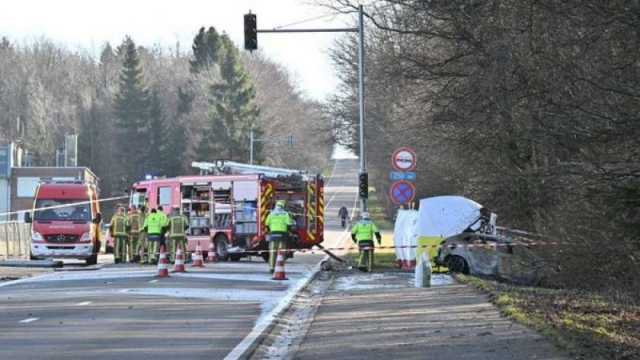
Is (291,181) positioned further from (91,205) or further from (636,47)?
(636,47)

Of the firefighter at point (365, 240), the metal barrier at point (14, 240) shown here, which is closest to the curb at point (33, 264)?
the metal barrier at point (14, 240)

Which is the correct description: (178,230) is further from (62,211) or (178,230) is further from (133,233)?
(62,211)

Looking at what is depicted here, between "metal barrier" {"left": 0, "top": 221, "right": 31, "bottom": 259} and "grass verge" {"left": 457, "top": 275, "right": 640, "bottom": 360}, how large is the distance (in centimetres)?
2101

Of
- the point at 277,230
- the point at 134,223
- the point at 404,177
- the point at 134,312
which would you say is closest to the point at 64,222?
the point at 134,223

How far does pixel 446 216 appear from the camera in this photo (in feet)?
76.4

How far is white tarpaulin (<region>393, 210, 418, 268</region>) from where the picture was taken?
80.8ft

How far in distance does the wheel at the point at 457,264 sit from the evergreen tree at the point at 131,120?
7732cm

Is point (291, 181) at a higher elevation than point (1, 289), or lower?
higher

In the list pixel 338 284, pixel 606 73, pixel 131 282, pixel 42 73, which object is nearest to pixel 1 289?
pixel 131 282

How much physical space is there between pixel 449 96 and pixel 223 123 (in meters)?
75.1

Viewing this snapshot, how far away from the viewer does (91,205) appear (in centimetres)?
3088

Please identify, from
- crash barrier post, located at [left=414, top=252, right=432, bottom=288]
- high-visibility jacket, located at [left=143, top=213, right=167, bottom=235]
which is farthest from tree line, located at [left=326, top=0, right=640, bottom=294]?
high-visibility jacket, located at [left=143, top=213, right=167, bottom=235]

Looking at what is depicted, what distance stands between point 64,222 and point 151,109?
70.4 meters

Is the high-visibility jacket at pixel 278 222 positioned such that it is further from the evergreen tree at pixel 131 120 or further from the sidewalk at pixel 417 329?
the evergreen tree at pixel 131 120
